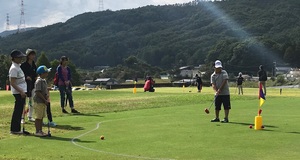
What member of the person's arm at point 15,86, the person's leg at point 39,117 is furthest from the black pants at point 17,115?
the person's leg at point 39,117

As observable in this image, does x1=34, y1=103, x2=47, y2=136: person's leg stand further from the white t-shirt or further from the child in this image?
the white t-shirt

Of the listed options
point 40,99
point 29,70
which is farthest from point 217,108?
point 29,70

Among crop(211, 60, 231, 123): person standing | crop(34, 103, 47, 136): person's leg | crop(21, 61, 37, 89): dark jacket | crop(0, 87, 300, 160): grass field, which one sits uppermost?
crop(21, 61, 37, 89): dark jacket

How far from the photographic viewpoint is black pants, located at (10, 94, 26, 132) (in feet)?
41.6

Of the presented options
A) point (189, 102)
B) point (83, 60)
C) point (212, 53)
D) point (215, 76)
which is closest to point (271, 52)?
point (212, 53)

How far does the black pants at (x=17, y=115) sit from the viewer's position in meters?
12.7

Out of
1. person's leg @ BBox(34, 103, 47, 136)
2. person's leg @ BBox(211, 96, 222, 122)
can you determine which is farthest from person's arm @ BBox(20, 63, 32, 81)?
person's leg @ BBox(211, 96, 222, 122)

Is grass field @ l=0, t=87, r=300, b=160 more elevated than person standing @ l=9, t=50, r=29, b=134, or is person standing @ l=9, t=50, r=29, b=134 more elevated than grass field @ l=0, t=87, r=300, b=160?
person standing @ l=9, t=50, r=29, b=134

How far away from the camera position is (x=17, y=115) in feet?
41.9

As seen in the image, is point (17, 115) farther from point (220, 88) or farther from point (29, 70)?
point (220, 88)

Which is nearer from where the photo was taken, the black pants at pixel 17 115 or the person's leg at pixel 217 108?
the black pants at pixel 17 115

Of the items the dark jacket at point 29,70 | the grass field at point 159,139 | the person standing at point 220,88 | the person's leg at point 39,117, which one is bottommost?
the grass field at point 159,139

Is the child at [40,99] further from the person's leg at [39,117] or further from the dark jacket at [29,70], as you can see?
the dark jacket at [29,70]

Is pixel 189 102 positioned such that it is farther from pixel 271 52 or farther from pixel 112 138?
pixel 271 52
